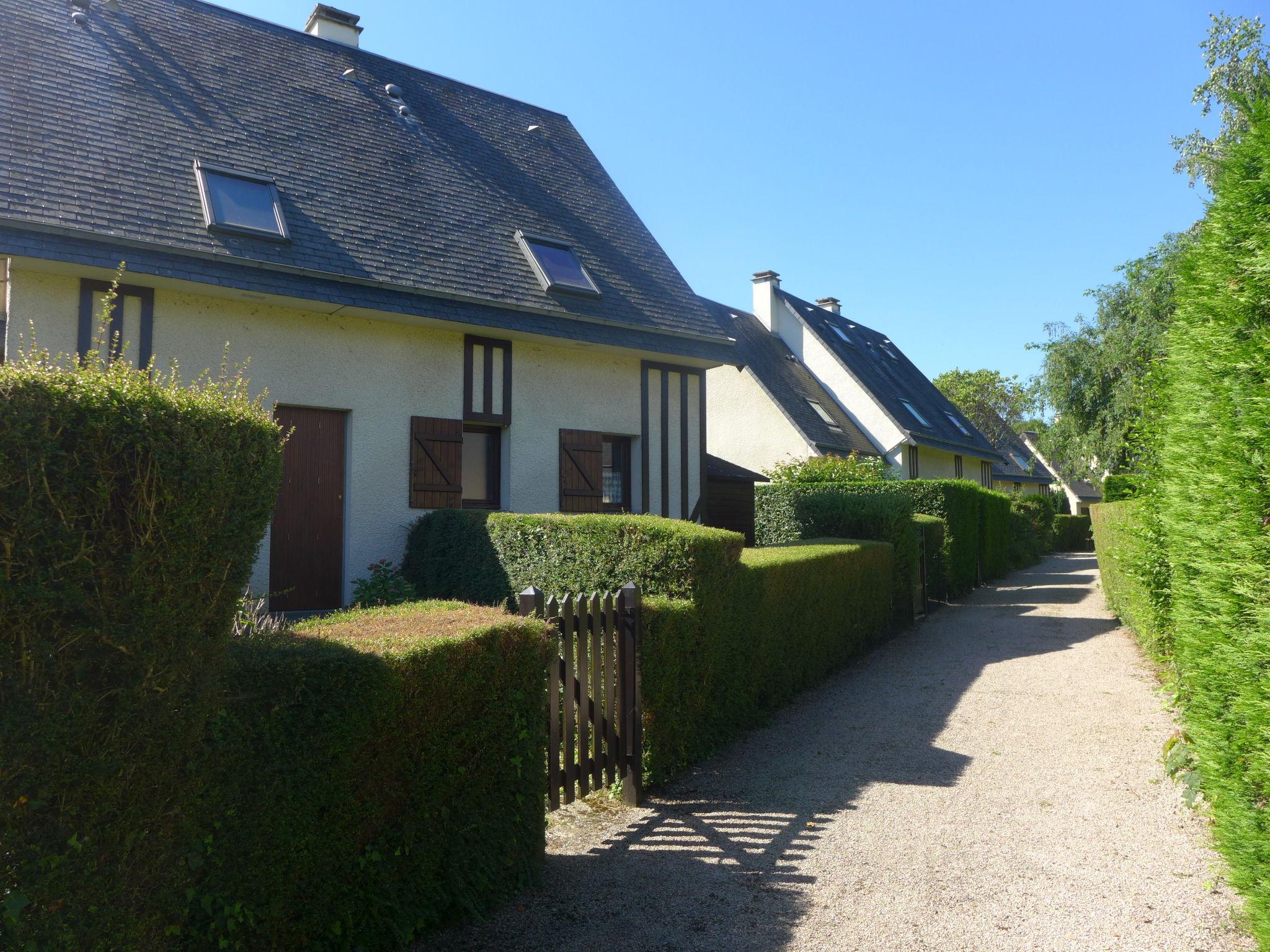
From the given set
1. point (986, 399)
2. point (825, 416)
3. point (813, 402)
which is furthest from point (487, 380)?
point (986, 399)

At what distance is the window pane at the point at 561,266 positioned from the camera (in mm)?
13086

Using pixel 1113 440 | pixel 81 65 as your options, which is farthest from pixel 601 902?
pixel 1113 440

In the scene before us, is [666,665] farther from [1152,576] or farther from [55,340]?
[55,340]

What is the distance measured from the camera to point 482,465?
12.6 meters

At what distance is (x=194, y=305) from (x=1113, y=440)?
24107mm

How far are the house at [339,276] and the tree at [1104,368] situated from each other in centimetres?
1543

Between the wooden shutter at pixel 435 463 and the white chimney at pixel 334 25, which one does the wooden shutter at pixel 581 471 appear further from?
the white chimney at pixel 334 25

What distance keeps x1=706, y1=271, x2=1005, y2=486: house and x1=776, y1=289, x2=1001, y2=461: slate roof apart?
7 cm

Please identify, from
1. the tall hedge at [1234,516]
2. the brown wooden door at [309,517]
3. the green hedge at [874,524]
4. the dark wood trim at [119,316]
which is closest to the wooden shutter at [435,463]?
the brown wooden door at [309,517]

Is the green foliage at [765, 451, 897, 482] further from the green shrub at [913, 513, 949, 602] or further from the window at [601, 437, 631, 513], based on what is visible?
the window at [601, 437, 631, 513]

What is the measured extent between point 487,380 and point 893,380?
22.0 metres

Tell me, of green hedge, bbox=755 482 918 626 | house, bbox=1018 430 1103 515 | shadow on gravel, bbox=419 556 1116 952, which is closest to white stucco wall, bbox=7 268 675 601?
green hedge, bbox=755 482 918 626

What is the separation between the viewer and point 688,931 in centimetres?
414

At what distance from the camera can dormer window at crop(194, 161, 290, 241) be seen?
10.2 meters
